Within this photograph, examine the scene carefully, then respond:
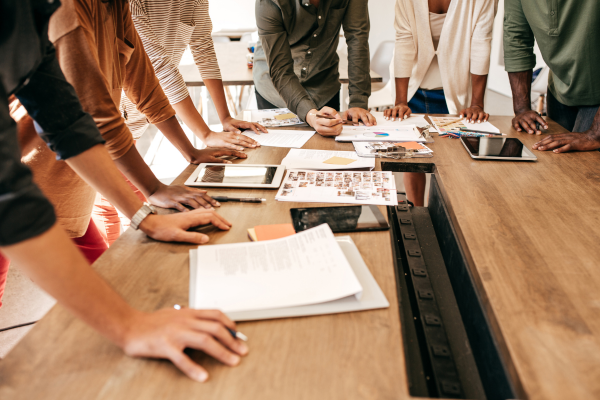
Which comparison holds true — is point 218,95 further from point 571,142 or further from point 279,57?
point 571,142

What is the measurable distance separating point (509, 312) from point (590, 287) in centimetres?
17

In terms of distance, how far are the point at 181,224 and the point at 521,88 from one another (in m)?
1.57

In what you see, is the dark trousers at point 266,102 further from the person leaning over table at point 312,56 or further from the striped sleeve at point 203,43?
the striped sleeve at point 203,43

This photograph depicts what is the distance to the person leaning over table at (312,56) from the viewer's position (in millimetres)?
1550

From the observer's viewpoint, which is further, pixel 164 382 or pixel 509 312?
pixel 509 312

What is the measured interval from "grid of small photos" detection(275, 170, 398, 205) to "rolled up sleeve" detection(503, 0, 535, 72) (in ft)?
3.38

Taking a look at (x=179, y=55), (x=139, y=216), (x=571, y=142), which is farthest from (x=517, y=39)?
(x=139, y=216)

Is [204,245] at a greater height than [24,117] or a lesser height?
lesser

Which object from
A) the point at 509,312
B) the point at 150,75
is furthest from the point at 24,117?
the point at 509,312

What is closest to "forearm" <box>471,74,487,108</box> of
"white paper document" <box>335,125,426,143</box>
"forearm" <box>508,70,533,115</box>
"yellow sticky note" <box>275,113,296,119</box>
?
"forearm" <box>508,70,533,115</box>

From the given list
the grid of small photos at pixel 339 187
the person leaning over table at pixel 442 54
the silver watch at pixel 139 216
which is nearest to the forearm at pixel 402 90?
the person leaning over table at pixel 442 54

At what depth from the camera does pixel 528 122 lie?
146cm

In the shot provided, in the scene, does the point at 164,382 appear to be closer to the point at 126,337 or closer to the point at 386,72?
the point at 126,337

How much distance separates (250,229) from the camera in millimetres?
772
